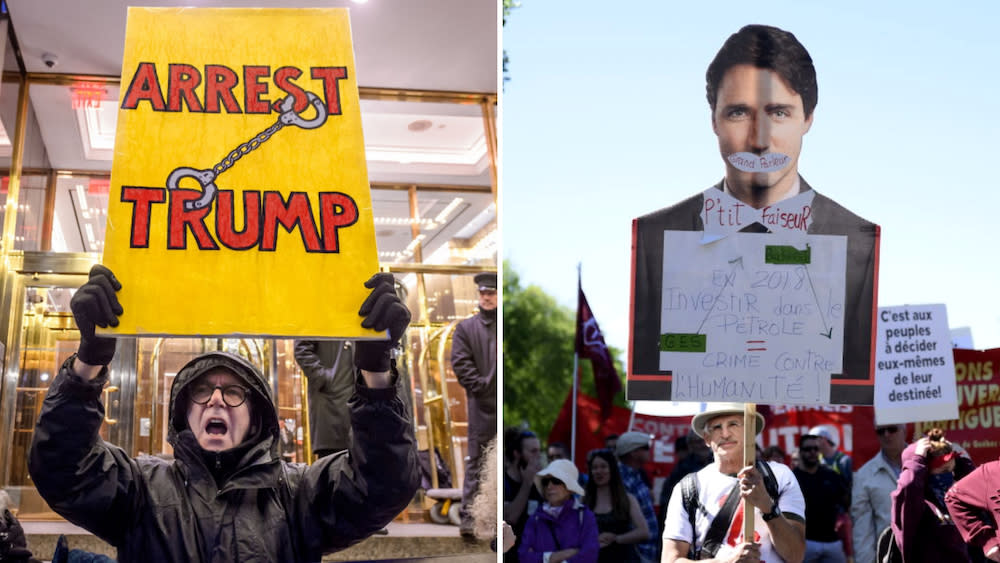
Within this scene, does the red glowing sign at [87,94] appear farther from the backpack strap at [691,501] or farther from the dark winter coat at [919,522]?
the dark winter coat at [919,522]

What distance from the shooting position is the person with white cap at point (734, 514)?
184 inches

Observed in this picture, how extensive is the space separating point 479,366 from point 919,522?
8.71ft

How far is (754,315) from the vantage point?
515 cm

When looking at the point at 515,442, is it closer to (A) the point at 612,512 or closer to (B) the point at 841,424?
(A) the point at 612,512

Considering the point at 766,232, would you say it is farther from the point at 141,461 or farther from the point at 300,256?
the point at 141,461

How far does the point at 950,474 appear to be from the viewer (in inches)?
291

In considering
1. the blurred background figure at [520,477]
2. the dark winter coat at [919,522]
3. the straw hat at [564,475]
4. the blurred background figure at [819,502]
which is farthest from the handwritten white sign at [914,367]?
the blurred background figure at [520,477]

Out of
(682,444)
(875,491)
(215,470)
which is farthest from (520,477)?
(215,470)

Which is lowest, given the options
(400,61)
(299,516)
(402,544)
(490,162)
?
(402,544)

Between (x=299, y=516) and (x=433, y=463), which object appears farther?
(x=433, y=463)

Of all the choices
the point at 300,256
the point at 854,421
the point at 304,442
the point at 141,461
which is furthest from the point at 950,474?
the point at 141,461

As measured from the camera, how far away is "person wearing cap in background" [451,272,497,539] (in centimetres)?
696

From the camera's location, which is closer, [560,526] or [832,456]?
[560,526]

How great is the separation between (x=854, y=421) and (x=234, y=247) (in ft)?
22.5
